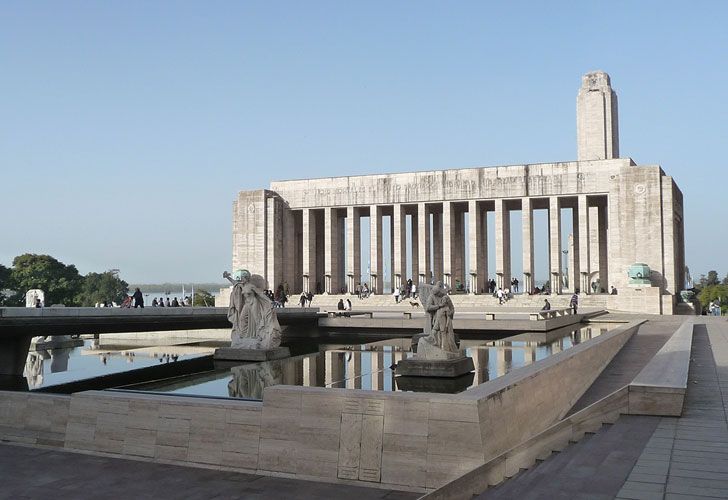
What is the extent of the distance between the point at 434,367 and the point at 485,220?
3528 cm

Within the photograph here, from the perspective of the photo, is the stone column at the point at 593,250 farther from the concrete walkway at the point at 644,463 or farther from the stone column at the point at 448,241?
the concrete walkway at the point at 644,463

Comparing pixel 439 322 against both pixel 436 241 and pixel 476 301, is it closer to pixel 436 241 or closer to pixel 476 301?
pixel 476 301

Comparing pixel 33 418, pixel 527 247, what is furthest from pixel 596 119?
pixel 33 418

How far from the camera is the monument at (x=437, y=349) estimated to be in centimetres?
1222

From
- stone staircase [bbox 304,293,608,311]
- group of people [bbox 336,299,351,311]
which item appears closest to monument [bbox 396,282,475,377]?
group of people [bbox 336,299,351,311]

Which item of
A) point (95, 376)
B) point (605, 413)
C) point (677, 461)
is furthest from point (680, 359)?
point (95, 376)

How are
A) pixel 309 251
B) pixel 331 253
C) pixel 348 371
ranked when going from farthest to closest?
pixel 309 251 → pixel 331 253 → pixel 348 371

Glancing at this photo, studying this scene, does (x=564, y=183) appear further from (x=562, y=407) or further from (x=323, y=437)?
(x=323, y=437)

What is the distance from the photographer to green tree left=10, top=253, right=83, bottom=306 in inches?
2349

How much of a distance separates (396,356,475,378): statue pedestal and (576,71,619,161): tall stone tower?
1583 inches

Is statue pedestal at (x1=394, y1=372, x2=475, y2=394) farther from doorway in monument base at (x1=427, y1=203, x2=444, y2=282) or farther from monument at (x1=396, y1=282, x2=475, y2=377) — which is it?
doorway in monument base at (x1=427, y1=203, x2=444, y2=282)

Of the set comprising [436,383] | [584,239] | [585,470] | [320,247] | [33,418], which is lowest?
[33,418]

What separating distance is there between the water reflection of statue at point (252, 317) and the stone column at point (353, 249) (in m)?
27.9

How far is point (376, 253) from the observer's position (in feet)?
148
